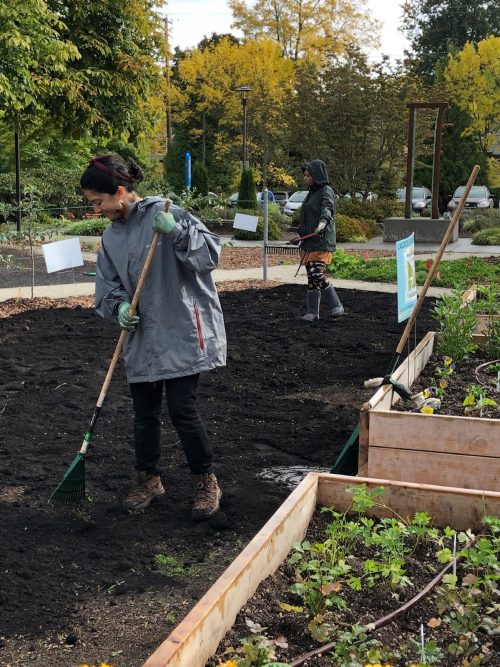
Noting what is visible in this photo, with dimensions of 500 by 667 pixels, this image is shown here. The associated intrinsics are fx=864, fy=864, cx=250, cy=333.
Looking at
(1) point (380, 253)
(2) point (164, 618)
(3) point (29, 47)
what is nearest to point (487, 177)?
(1) point (380, 253)

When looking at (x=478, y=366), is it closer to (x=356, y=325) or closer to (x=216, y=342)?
(x=216, y=342)

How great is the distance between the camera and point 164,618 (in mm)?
3221

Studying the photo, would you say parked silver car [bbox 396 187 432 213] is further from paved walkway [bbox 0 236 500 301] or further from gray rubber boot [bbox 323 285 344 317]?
gray rubber boot [bbox 323 285 344 317]

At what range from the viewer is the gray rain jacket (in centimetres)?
396

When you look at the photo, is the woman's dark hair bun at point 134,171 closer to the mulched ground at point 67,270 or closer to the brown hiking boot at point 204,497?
the brown hiking boot at point 204,497

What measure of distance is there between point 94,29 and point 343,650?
1727cm

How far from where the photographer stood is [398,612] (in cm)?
284

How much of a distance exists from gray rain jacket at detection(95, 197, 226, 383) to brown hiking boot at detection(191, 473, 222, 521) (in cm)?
56

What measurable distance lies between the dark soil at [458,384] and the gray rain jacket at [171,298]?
143 centimetres

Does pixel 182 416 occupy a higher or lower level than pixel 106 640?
higher

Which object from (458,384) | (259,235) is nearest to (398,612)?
(458,384)

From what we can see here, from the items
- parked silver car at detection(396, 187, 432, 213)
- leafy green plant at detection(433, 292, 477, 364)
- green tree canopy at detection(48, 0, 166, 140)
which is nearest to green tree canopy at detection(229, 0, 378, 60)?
parked silver car at detection(396, 187, 432, 213)

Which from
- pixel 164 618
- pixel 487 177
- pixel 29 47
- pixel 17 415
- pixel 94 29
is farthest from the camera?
pixel 487 177

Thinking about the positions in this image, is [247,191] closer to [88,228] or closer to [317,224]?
[88,228]
